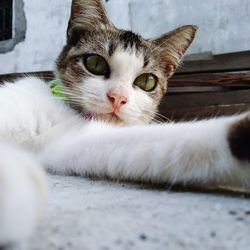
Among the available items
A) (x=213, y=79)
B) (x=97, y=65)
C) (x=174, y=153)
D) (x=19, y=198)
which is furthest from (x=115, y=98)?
(x=213, y=79)

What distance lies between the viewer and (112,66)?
1.41 metres

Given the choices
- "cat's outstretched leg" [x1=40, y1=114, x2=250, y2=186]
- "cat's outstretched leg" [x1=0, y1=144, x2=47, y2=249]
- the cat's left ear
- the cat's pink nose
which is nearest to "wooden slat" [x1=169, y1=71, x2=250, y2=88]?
the cat's left ear

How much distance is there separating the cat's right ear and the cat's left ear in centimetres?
23

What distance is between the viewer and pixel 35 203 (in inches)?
16.1

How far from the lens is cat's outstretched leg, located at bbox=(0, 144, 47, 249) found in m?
0.38

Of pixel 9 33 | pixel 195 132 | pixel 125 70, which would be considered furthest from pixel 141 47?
pixel 9 33

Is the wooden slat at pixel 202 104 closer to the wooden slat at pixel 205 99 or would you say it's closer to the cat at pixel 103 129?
the wooden slat at pixel 205 99

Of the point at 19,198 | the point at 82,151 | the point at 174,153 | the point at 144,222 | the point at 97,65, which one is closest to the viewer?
the point at 19,198

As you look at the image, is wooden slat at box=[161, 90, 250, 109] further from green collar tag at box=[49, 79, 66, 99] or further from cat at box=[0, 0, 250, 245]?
green collar tag at box=[49, 79, 66, 99]

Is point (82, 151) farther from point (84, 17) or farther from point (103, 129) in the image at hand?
point (84, 17)

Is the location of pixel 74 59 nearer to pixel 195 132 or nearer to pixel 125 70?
pixel 125 70

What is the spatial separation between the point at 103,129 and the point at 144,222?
522 mm

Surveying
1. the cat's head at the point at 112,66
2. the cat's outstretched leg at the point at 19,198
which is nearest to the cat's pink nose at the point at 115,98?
the cat's head at the point at 112,66

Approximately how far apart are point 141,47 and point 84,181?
744 mm
